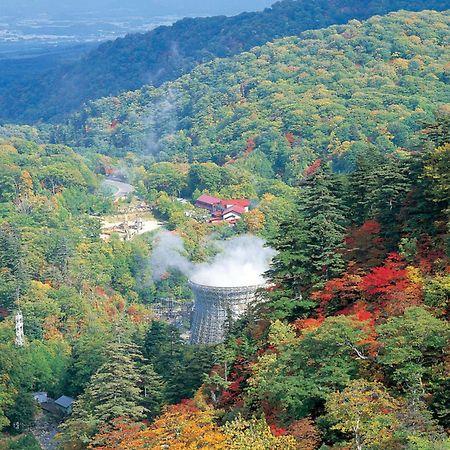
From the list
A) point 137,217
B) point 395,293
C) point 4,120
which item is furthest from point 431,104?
point 395,293

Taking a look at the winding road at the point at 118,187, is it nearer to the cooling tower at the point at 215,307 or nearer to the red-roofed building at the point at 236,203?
the red-roofed building at the point at 236,203

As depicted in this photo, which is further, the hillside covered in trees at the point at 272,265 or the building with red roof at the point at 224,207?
the building with red roof at the point at 224,207

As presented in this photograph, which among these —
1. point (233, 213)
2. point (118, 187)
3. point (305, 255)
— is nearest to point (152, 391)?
point (305, 255)

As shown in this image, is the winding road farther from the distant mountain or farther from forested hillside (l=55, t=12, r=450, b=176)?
the distant mountain

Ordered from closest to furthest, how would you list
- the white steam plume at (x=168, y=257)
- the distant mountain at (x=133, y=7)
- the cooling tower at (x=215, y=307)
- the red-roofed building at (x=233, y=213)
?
the cooling tower at (x=215, y=307) < the white steam plume at (x=168, y=257) < the red-roofed building at (x=233, y=213) < the distant mountain at (x=133, y=7)

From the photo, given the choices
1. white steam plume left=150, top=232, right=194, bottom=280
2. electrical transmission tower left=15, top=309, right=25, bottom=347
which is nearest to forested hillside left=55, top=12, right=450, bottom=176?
white steam plume left=150, top=232, right=194, bottom=280

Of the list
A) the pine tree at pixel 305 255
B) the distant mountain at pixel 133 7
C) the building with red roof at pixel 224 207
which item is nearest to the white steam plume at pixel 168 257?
the building with red roof at pixel 224 207
